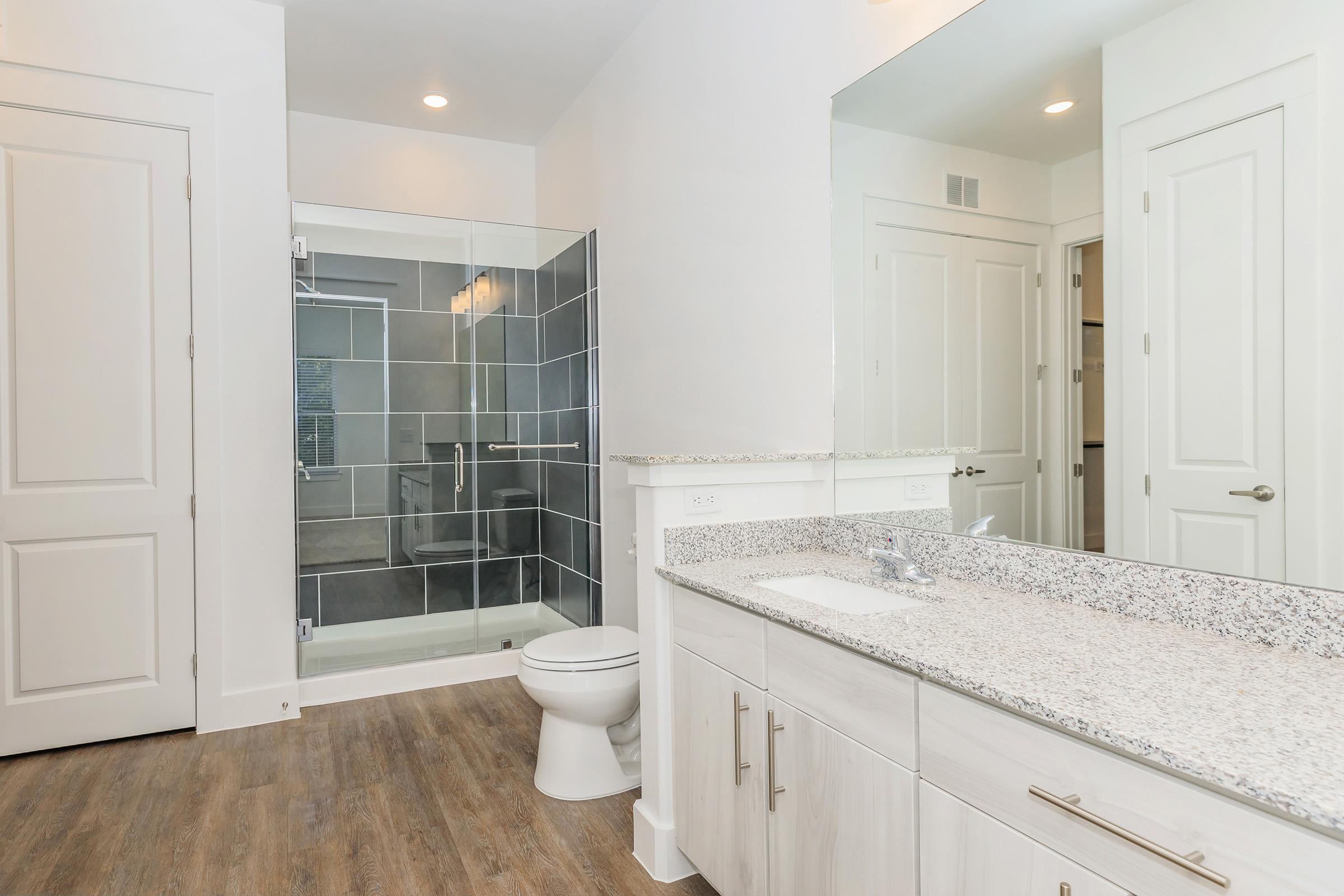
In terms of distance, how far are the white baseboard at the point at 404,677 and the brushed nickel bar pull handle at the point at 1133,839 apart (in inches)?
113

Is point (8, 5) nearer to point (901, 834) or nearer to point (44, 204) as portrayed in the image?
point (44, 204)

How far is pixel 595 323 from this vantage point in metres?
3.55

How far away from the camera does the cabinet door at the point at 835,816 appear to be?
111 centimetres

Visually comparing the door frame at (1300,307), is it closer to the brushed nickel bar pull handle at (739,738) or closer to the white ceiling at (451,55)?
the brushed nickel bar pull handle at (739,738)

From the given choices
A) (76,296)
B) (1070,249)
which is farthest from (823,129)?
(76,296)

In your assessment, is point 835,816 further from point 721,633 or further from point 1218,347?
point 1218,347

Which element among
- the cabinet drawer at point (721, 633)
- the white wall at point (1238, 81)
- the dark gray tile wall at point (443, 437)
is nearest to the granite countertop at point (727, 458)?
the cabinet drawer at point (721, 633)

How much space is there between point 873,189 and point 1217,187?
2.86 feet

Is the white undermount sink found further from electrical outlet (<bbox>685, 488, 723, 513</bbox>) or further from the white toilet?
the white toilet

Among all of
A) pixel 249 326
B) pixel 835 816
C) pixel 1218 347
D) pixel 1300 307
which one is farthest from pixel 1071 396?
pixel 249 326

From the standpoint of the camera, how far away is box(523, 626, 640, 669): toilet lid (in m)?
2.20

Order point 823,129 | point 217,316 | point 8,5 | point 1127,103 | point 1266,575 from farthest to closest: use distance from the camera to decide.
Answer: point 217,316
point 8,5
point 823,129
point 1127,103
point 1266,575

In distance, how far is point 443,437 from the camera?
3.33 m

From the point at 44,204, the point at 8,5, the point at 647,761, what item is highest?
the point at 8,5
